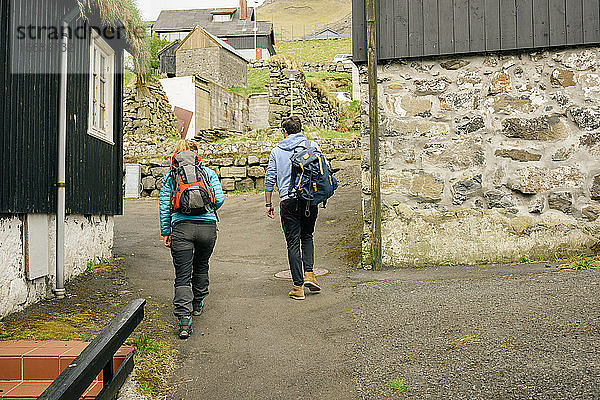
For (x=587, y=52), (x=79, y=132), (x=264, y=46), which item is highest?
(x=264, y=46)

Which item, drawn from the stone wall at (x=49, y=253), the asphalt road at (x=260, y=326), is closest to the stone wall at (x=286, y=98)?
the asphalt road at (x=260, y=326)

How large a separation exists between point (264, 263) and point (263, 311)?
9.96 feet

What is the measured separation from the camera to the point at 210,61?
1887 inches

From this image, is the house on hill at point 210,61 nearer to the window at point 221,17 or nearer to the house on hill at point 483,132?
the window at point 221,17

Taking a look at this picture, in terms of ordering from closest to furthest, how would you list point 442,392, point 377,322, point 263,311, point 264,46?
point 442,392 < point 377,322 < point 263,311 < point 264,46

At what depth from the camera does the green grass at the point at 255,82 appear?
154ft

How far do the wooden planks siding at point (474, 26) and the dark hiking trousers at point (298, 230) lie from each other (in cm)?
242

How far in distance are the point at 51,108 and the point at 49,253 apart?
1.53m

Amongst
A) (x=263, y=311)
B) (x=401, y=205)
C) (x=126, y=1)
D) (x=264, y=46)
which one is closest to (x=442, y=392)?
(x=263, y=311)

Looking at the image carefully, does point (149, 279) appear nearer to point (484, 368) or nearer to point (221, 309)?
point (221, 309)

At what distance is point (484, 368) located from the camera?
3.87 metres

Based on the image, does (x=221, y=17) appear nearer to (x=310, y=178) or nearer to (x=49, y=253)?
(x=49, y=253)

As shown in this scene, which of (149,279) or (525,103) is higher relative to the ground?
(525,103)

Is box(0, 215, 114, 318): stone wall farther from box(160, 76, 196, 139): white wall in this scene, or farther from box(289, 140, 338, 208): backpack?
box(160, 76, 196, 139): white wall
